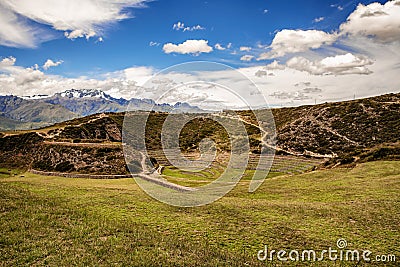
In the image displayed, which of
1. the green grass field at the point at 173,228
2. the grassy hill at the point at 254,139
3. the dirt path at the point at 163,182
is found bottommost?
the dirt path at the point at 163,182

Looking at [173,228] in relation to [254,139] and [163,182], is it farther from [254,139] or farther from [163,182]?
[254,139]

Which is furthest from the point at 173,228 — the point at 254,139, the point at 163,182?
the point at 254,139

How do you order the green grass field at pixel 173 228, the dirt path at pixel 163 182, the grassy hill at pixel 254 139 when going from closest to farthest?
the green grass field at pixel 173 228 < the dirt path at pixel 163 182 < the grassy hill at pixel 254 139

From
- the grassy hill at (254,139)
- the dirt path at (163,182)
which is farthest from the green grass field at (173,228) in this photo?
the grassy hill at (254,139)

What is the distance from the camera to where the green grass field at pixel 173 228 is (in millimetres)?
8500

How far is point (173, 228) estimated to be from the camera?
11.6 meters

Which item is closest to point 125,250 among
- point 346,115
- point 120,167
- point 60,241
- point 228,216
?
point 60,241

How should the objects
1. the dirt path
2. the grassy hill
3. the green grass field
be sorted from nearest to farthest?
1. the green grass field
2. the dirt path
3. the grassy hill

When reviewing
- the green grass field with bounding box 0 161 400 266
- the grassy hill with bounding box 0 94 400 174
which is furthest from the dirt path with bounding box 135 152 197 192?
the grassy hill with bounding box 0 94 400 174

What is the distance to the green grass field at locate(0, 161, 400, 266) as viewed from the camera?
27.9ft

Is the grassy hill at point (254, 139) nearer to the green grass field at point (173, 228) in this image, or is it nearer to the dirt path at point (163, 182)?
the dirt path at point (163, 182)

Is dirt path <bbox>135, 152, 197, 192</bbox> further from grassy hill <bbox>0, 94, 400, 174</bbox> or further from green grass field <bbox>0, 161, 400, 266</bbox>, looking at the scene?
grassy hill <bbox>0, 94, 400, 174</bbox>

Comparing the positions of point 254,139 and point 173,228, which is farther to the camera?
point 254,139

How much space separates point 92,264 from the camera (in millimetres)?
7746
